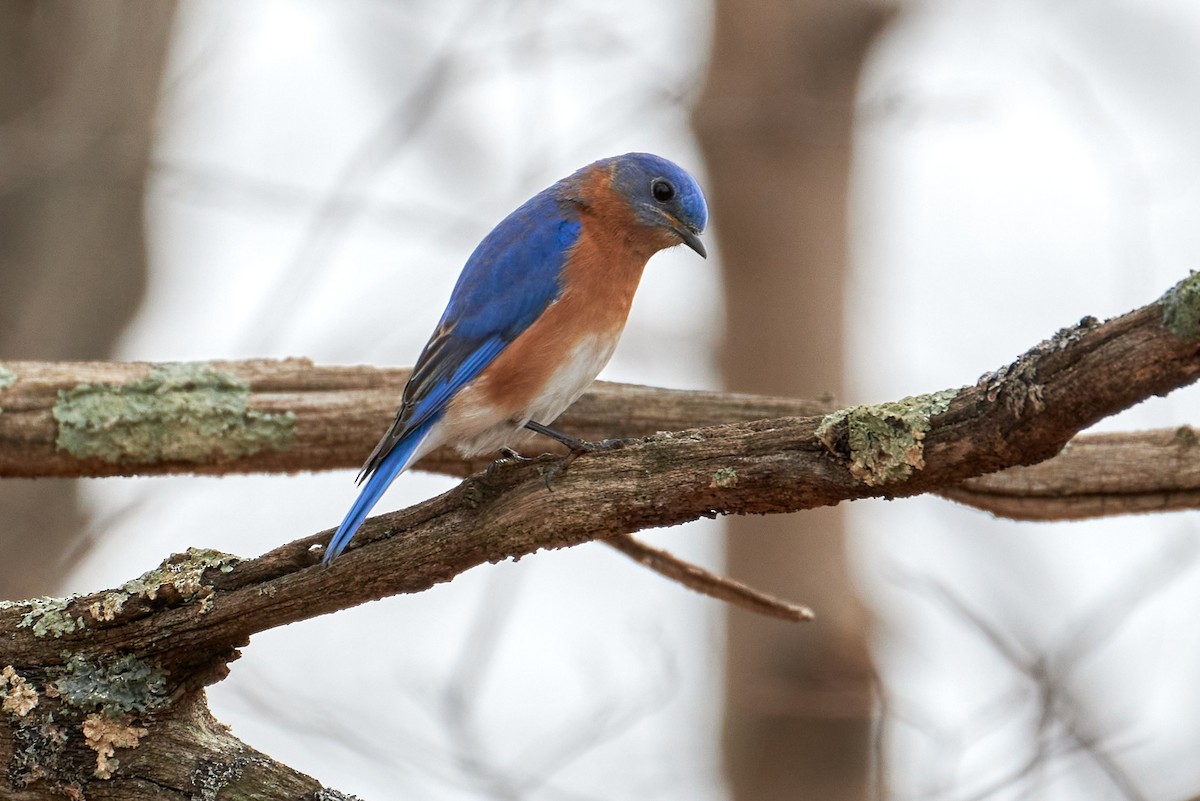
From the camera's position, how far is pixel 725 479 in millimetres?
2777

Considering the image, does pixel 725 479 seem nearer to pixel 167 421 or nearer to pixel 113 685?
pixel 113 685

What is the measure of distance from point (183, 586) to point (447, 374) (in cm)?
132

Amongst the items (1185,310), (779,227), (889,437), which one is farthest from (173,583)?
(779,227)

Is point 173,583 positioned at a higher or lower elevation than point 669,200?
lower

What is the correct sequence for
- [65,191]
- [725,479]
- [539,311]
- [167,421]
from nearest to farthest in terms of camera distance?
[725,479]
[539,311]
[167,421]
[65,191]

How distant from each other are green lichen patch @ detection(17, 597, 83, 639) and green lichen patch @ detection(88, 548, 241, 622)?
0.07 metres

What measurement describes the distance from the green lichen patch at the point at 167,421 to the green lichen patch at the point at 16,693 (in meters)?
1.52

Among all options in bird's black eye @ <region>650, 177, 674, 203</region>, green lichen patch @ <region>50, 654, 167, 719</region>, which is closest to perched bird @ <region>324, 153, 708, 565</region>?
bird's black eye @ <region>650, 177, 674, 203</region>

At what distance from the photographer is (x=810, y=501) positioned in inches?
109

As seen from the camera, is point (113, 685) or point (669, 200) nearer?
point (113, 685)

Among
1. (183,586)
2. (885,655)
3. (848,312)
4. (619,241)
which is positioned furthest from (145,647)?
(848,312)

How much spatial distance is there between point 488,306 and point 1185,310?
263 centimetres

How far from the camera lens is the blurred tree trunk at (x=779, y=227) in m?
6.84

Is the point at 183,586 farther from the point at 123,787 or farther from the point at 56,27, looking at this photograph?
the point at 56,27
